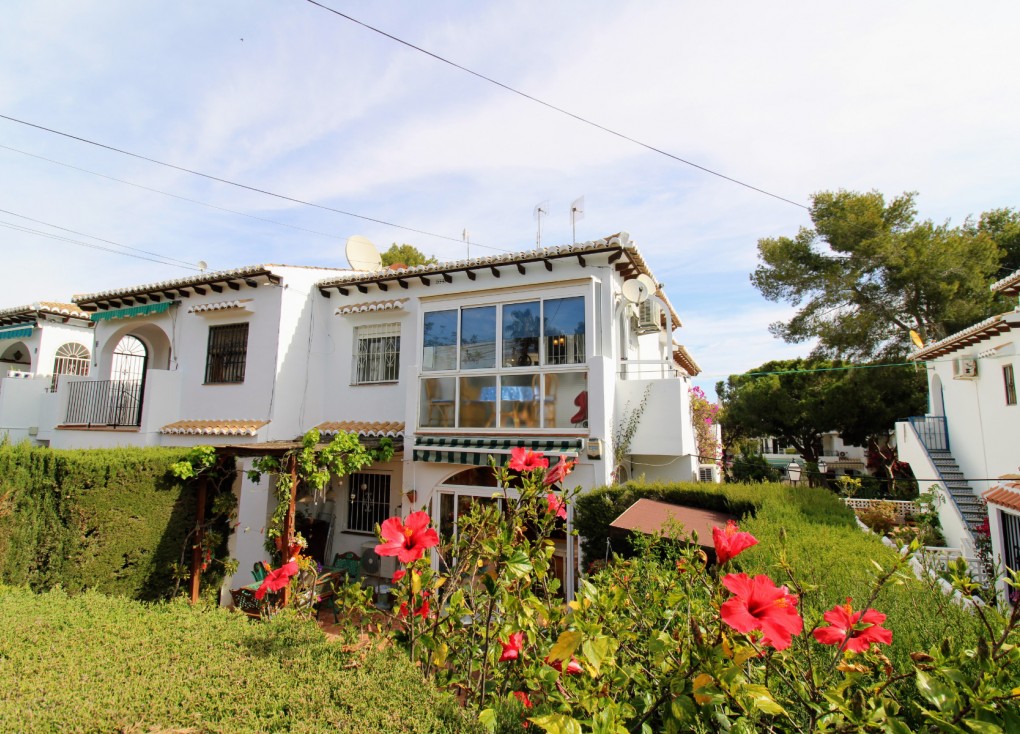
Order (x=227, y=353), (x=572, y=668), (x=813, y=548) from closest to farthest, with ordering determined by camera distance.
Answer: (x=572, y=668) < (x=813, y=548) < (x=227, y=353)

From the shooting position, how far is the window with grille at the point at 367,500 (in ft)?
52.2

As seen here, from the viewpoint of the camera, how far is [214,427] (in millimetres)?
15477

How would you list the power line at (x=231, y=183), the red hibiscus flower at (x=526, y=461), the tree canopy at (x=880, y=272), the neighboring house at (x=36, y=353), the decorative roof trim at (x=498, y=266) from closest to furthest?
the red hibiscus flower at (x=526, y=461) → the power line at (x=231, y=183) → the decorative roof trim at (x=498, y=266) → the neighboring house at (x=36, y=353) → the tree canopy at (x=880, y=272)

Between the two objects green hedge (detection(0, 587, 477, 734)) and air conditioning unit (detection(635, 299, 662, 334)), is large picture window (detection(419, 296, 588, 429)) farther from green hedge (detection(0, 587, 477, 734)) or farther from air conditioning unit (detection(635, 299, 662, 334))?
green hedge (detection(0, 587, 477, 734))

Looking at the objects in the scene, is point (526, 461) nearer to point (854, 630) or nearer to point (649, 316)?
point (854, 630)

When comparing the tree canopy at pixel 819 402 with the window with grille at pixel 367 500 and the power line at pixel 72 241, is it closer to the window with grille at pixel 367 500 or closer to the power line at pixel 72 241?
the window with grille at pixel 367 500

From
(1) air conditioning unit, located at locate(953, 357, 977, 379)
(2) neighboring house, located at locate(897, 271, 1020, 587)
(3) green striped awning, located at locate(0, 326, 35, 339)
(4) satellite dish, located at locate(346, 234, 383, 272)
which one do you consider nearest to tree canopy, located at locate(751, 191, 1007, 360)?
(2) neighboring house, located at locate(897, 271, 1020, 587)

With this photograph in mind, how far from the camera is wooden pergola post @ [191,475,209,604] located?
998cm

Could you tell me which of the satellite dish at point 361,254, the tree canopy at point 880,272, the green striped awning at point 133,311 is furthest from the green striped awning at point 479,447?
the tree canopy at point 880,272

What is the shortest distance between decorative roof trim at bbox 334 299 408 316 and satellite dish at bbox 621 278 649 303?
6.79 m

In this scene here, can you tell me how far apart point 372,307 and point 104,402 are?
1098 cm

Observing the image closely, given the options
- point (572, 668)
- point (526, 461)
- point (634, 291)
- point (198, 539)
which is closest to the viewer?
point (572, 668)

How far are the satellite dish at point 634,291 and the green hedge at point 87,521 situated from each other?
1182 cm

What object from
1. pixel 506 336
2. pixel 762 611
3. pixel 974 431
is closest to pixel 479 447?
pixel 506 336
